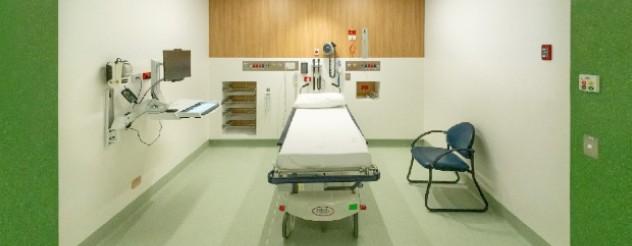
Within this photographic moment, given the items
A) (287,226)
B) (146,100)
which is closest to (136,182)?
(146,100)

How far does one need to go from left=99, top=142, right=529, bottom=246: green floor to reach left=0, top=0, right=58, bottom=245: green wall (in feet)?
6.14

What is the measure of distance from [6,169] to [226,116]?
6072mm

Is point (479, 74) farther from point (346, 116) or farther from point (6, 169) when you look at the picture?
point (6, 169)

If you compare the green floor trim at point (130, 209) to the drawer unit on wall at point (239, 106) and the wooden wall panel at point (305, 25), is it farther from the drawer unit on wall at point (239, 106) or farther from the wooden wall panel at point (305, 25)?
the wooden wall panel at point (305, 25)

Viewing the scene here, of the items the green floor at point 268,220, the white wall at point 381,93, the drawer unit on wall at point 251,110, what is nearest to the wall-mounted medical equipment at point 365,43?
the white wall at point 381,93

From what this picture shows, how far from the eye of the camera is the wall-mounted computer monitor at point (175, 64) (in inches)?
168

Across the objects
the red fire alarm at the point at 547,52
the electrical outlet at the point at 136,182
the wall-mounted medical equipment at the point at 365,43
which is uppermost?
the wall-mounted medical equipment at the point at 365,43
